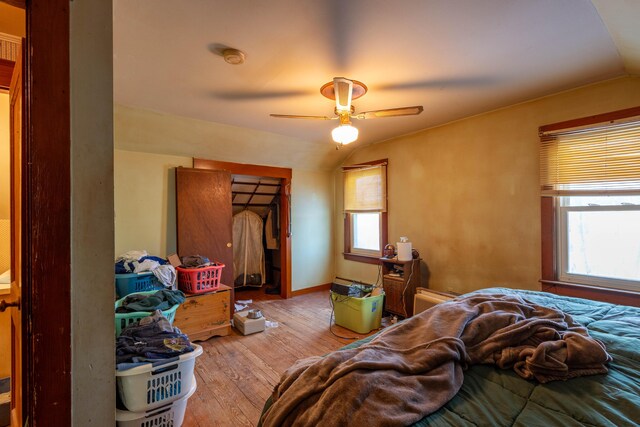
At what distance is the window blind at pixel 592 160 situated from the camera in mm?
2234

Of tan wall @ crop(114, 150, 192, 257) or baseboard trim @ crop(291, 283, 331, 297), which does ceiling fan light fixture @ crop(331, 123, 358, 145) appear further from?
baseboard trim @ crop(291, 283, 331, 297)

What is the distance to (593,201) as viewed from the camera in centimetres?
246

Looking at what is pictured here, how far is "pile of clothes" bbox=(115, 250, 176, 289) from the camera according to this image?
8.70 feet

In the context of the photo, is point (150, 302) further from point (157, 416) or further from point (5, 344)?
point (5, 344)

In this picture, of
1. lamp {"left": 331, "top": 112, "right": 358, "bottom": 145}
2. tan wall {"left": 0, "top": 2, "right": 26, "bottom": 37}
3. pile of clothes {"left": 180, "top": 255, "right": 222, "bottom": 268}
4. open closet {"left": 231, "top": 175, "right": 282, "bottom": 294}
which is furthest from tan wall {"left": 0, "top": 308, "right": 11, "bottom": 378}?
open closet {"left": 231, "top": 175, "right": 282, "bottom": 294}

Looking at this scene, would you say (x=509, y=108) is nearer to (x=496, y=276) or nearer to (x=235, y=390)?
(x=496, y=276)

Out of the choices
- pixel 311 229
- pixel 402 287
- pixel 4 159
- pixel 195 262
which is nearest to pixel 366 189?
pixel 311 229

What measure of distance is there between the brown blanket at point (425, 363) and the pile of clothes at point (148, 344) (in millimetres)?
672

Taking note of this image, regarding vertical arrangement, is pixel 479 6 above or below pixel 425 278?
above

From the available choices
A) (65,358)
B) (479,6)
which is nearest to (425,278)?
(479,6)

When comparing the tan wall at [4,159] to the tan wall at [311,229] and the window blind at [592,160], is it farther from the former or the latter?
the window blind at [592,160]

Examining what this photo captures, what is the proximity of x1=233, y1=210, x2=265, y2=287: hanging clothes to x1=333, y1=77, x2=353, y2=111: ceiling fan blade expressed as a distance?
131 inches

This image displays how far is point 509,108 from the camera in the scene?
2.89 meters

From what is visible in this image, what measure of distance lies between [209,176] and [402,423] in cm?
336
